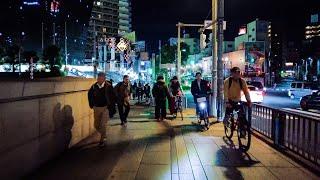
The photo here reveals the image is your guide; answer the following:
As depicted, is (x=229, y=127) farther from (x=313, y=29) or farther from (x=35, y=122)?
(x=313, y=29)

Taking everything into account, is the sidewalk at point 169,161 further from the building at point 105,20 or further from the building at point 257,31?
the building at point 105,20

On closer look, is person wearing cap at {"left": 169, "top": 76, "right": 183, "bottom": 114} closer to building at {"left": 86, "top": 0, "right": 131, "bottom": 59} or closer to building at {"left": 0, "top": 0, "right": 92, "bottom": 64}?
building at {"left": 0, "top": 0, "right": 92, "bottom": 64}

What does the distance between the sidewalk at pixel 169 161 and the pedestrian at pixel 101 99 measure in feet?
2.21

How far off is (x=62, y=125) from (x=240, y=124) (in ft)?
13.7

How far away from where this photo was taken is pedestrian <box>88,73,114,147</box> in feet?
35.1

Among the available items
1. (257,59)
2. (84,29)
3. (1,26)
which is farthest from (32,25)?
(257,59)

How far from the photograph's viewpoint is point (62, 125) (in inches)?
389

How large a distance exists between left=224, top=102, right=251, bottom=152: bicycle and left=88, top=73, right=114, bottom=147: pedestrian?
3.12m

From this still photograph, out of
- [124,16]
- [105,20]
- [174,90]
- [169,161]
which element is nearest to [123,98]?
[174,90]

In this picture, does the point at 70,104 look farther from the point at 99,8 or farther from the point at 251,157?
the point at 99,8

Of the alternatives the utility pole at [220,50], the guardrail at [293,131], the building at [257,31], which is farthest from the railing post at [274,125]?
the building at [257,31]

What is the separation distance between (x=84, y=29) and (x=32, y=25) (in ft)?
163

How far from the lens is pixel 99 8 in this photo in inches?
6629

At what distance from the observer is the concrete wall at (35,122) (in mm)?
6650
